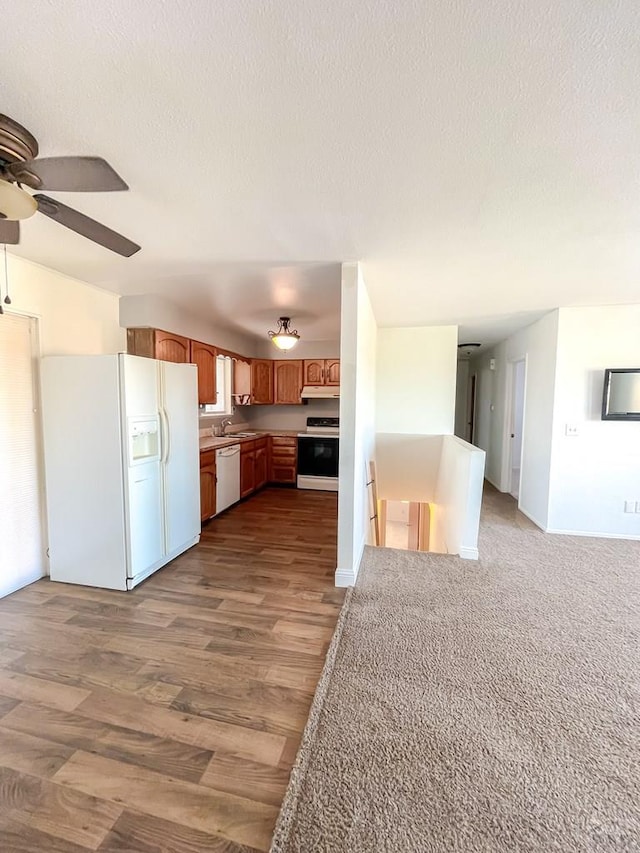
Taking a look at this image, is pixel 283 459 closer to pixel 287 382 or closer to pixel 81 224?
pixel 287 382

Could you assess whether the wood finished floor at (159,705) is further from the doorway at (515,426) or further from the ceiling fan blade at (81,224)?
the doorway at (515,426)

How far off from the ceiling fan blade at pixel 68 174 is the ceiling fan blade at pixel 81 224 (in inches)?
3.8

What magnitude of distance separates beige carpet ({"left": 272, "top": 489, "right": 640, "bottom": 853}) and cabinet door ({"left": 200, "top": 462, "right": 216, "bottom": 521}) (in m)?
2.18

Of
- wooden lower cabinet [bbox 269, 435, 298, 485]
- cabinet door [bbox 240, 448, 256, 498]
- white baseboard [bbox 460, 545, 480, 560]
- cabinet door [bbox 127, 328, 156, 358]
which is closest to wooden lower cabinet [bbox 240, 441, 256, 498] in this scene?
cabinet door [bbox 240, 448, 256, 498]

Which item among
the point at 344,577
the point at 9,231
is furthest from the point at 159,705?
the point at 9,231

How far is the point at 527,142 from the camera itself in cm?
139

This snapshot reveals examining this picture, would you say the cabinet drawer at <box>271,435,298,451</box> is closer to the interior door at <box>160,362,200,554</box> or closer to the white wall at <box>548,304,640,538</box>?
the interior door at <box>160,362,200,554</box>

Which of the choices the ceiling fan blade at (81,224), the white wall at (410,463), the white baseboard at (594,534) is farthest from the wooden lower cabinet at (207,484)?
the white baseboard at (594,534)

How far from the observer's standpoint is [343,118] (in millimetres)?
1291

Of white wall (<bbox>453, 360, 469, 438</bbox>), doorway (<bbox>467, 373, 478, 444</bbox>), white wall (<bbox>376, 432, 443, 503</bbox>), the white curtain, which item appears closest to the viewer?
the white curtain

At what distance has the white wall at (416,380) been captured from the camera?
4.89 m

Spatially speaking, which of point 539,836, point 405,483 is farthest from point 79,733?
point 405,483

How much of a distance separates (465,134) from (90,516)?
3283mm

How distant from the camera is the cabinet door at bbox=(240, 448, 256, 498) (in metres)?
5.09
